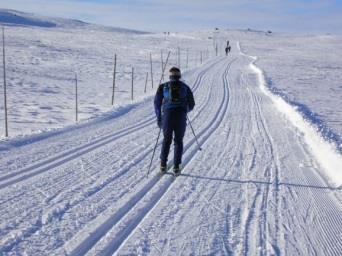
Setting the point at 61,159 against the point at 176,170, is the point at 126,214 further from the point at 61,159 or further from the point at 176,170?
the point at 61,159

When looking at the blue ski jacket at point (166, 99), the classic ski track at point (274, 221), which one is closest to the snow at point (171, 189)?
the classic ski track at point (274, 221)

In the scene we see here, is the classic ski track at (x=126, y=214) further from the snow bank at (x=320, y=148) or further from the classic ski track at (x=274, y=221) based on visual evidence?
the snow bank at (x=320, y=148)

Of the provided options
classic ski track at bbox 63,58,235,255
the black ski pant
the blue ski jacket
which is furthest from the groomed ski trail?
the blue ski jacket

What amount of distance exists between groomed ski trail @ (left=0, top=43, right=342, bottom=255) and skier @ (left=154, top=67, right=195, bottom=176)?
455 mm

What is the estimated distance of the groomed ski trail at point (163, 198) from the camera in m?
5.61

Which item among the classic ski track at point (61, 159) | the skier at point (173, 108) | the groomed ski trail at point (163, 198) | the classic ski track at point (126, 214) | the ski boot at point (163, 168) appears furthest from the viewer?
the ski boot at point (163, 168)

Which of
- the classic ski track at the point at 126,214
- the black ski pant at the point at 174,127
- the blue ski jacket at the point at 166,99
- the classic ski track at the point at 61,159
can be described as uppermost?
the blue ski jacket at the point at 166,99

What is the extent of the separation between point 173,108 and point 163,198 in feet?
6.55

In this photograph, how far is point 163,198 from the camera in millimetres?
7324

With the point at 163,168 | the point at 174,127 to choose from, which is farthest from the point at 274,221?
the point at 174,127

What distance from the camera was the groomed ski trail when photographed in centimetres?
561

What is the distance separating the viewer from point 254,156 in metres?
10.6

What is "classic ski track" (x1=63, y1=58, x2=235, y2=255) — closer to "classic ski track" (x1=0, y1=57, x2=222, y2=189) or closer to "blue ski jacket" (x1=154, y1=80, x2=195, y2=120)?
"blue ski jacket" (x1=154, y1=80, x2=195, y2=120)

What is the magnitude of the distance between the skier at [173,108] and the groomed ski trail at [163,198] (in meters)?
0.45
